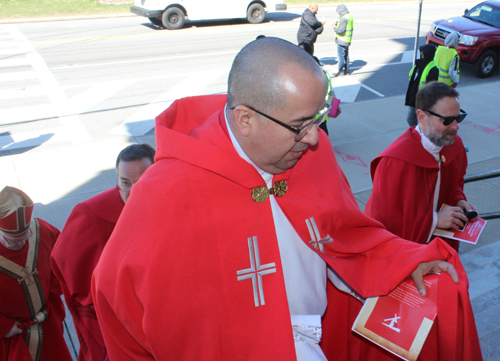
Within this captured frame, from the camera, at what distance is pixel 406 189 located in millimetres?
3438

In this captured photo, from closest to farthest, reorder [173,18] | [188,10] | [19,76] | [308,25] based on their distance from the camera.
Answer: [308,25] → [19,76] → [188,10] → [173,18]

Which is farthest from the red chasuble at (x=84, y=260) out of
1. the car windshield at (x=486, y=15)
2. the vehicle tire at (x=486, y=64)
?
the car windshield at (x=486, y=15)

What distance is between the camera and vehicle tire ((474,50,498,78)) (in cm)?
1298

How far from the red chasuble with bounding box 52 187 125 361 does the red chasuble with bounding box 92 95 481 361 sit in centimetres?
104

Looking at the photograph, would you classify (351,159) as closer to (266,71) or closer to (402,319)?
(402,319)

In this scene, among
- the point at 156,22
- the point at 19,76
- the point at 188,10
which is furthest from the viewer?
the point at 156,22

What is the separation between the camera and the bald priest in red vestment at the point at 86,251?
2.81 meters

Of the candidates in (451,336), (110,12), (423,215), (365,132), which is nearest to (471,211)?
(423,215)

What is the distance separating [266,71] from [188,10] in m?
17.8

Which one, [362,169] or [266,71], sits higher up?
[266,71]

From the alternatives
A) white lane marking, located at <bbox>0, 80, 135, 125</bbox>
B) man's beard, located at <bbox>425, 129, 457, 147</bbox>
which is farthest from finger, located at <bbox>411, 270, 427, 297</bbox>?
white lane marking, located at <bbox>0, 80, 135, 125</bbox>

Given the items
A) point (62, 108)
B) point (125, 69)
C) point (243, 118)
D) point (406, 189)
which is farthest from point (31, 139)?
point (243, 118)

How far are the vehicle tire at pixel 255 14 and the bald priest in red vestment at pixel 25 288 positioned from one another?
18350mm

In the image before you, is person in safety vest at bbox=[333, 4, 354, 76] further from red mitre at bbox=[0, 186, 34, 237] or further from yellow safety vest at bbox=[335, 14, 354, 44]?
red mitre at bbox=[0, 186, 34, 237]
